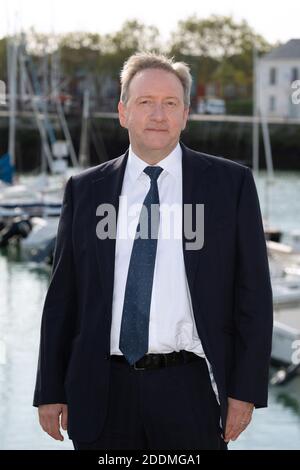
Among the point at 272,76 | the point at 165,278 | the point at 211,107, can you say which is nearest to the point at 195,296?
the point at 165,278

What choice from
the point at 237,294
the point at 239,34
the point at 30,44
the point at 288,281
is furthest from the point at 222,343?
the point at 239,34

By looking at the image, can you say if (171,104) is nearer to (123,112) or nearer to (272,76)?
(123,112)

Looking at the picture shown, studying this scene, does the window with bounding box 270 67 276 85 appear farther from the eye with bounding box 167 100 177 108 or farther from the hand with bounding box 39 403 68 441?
the hand with bounding box 39 403 68 441

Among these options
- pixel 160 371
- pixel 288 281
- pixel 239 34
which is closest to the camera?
pixel 160 371

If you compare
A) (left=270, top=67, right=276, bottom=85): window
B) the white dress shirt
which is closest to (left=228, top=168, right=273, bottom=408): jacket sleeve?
the white dress shirt

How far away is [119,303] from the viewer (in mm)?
2225

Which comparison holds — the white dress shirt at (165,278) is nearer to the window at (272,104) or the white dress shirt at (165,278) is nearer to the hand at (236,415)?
the hand at (236,415)

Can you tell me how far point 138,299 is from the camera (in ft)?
7.20

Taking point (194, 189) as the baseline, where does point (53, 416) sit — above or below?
below

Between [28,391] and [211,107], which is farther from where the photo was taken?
[211,107]

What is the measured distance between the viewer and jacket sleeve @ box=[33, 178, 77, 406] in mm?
2273

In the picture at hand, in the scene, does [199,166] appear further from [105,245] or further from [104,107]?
[104,107]

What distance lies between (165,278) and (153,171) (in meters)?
0.27

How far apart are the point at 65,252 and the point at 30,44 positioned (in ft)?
159
